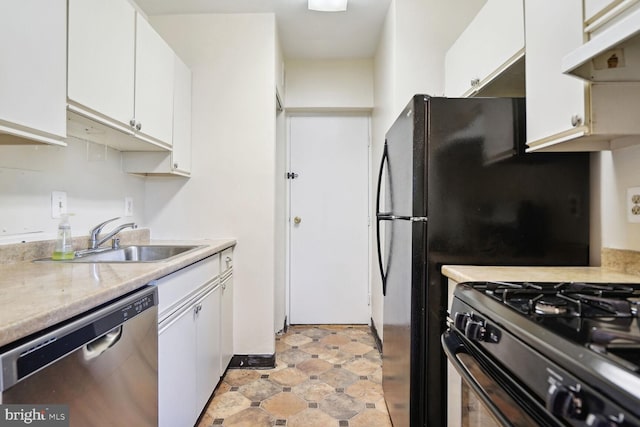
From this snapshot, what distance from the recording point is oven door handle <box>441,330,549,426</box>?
0.65m

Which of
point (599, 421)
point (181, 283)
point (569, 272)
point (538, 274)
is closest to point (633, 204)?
point (569, 272)

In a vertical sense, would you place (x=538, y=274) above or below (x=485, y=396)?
above

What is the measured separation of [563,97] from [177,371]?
177cm

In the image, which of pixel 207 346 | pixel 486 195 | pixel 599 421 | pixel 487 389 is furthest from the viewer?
pixel 207 346

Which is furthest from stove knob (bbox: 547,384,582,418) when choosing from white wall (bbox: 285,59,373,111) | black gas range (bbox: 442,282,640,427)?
white wall (bbox: 285,59,373,111)

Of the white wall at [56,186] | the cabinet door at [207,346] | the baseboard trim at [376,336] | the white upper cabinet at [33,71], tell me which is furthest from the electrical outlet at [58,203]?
the baseboard trim at [376,336]

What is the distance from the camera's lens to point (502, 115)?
1346 mm

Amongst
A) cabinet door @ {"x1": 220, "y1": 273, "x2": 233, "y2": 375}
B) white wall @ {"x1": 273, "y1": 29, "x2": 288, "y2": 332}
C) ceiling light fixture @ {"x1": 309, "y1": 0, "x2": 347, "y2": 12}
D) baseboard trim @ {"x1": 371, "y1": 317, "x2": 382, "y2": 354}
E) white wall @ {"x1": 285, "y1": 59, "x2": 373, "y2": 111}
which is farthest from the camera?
white wall @ {"x1": 285, "y1": 59, "x2": 373, "y2": 111}

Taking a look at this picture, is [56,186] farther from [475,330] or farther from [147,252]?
[475,330]

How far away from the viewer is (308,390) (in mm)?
2037

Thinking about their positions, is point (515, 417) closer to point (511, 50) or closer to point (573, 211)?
point (573, 211)

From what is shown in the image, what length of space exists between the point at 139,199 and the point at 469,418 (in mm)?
2251

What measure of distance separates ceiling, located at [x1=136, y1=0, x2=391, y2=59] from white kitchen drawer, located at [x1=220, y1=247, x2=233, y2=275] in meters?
1.69

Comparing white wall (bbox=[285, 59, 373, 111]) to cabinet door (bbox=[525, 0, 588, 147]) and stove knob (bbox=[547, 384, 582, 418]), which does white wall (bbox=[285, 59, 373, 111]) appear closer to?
cabinet door (bbox=[525, 0, 588, 147])
